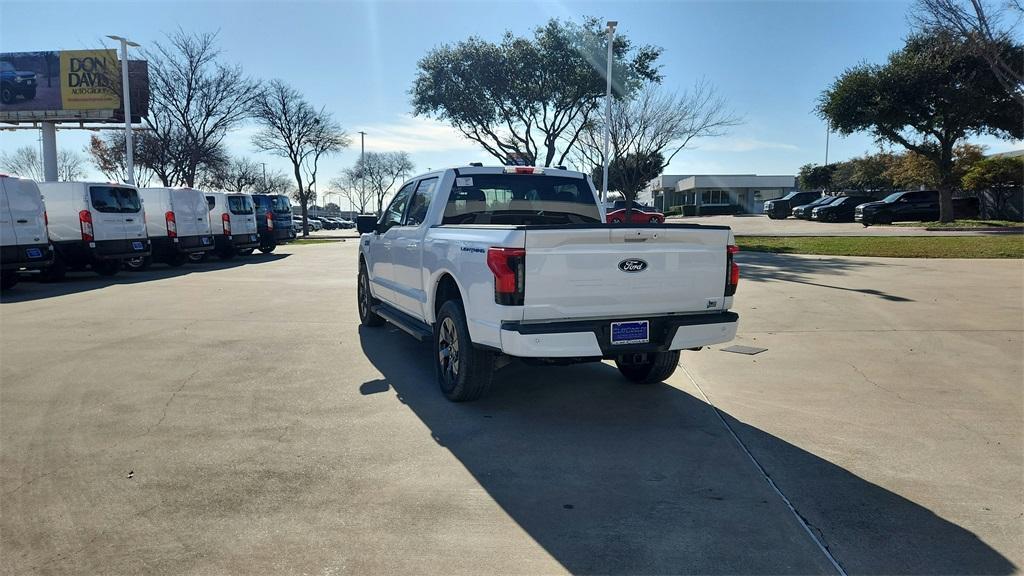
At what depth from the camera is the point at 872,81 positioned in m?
30.2

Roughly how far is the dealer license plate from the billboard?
120ft

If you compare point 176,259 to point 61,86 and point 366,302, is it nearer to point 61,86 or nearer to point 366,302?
point 366,302

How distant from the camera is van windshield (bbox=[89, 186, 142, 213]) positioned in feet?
47.4

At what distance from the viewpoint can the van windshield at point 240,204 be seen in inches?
798

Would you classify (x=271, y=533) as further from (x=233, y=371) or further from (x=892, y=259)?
(x=892, y=259)

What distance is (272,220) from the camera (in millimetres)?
23312

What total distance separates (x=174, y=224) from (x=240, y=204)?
10.7 feet

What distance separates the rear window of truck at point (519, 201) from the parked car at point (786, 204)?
39.7 metres

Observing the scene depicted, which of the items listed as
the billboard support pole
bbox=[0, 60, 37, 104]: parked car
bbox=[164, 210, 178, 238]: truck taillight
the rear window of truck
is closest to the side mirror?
the rear window of truck

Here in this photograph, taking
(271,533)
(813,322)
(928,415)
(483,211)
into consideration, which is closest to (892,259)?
(813,322)

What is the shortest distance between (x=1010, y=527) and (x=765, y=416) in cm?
187

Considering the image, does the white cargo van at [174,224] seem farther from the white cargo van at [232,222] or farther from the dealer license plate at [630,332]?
the dealer license plate at [630,332]

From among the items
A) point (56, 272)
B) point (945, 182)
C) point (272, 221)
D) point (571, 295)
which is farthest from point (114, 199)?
point (945, 182)

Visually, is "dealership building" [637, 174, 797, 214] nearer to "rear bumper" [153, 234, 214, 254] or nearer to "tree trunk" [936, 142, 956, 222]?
"tree trunk" [936, 142, 956, 222]
